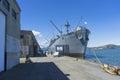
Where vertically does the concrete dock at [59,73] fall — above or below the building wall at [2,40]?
below

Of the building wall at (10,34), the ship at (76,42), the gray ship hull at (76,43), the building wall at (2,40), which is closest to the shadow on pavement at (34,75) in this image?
the building wall at (2,40)

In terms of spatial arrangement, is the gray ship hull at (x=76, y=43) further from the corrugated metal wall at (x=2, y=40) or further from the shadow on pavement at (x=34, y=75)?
the corrugated metal wall at (x=2, y=40)

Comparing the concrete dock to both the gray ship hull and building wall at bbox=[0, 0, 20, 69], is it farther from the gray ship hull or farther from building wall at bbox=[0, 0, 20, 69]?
the gray ship hull

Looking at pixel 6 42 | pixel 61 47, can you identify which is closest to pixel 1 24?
pixel 6 42

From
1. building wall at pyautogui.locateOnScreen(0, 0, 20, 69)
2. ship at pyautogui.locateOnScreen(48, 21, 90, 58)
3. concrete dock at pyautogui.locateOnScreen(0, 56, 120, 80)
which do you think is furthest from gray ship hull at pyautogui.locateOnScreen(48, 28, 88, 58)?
concrete dock at pyautogui.locateOnScreen(0, 56, 120, 80)

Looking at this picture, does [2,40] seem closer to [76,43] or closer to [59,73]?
[59,73]

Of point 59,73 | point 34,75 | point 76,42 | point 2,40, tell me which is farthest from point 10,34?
point 76,42

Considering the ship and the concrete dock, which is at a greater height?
the ship

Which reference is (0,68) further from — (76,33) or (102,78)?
(76,33)

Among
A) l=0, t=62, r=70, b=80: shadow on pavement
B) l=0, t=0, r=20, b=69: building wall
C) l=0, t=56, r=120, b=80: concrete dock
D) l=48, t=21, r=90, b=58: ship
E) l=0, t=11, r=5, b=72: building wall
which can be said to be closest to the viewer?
l=0, t=56, r=120, b=80: concrete dock

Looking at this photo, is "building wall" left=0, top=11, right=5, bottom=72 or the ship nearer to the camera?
"building wall" left=0, top=11, right=5, bottom=72

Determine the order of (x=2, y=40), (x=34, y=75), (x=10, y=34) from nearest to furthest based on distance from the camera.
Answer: (x=34, y=75)
(x=2, y=40)
(x=10, y=34)

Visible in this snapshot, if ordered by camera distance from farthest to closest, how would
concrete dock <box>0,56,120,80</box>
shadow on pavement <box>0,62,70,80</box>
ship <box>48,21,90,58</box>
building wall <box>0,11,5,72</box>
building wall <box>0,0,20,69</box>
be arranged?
ship <box>48,21,90,58</box> → building wall <box>0,0,20,69</box> → building wall <box>0,11,5,72</box> → shadow on pavement <box>0,62,70,80</box> → concrete dock <box>0,56,120,80</box>

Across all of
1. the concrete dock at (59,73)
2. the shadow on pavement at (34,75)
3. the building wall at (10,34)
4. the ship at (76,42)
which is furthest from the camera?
the ship at (76,42)
